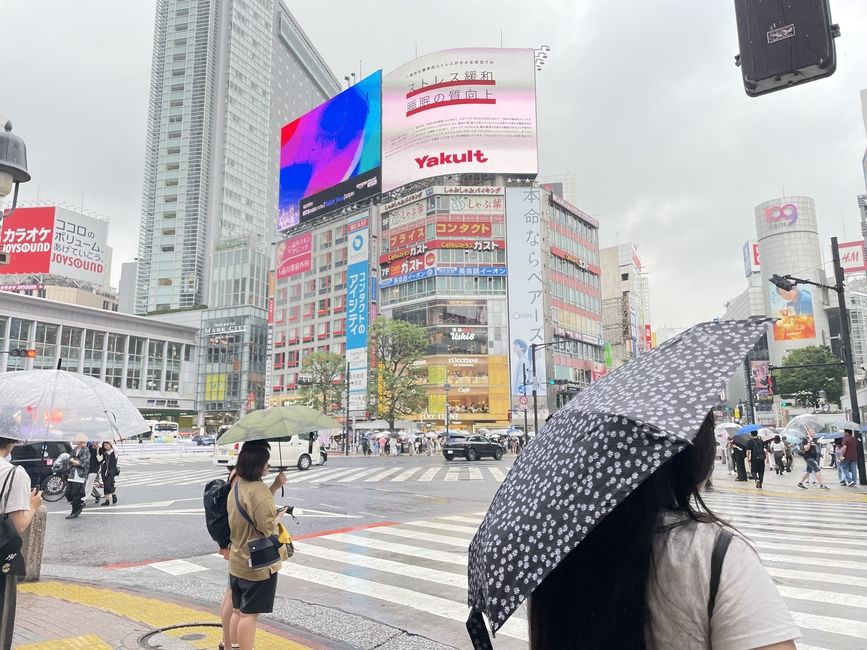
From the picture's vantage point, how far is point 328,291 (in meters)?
77.7

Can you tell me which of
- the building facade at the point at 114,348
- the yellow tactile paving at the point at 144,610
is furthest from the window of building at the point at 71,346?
the yellow tactile paving at the point at 144,610

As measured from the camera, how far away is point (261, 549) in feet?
14.5

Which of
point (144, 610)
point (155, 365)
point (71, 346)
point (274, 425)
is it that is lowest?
point (144, 610)

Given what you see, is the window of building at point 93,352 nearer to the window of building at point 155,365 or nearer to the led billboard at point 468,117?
the window of building at point 155,365

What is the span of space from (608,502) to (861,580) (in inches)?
308

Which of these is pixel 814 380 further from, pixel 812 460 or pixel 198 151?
pixel 198 151

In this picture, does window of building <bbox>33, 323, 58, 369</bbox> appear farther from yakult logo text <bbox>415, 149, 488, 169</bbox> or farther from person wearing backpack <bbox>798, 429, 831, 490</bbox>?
person wearing backpack <bbox>798, 429, 831, 490</bbox>

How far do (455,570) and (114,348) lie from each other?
3247 inches

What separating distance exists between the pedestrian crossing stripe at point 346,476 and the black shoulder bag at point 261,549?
53.2 ft

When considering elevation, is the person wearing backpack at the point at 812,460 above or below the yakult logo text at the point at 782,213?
below

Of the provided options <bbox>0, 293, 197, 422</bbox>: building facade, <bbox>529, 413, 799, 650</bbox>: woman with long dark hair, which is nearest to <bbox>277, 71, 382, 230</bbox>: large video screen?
<bbox>0, 293, 197, 422</bbox>: building facade

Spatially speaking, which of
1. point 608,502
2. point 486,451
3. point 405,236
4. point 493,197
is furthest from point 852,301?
point 608,502

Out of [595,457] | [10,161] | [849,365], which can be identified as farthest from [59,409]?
[849,365]

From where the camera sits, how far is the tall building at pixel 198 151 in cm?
10162
